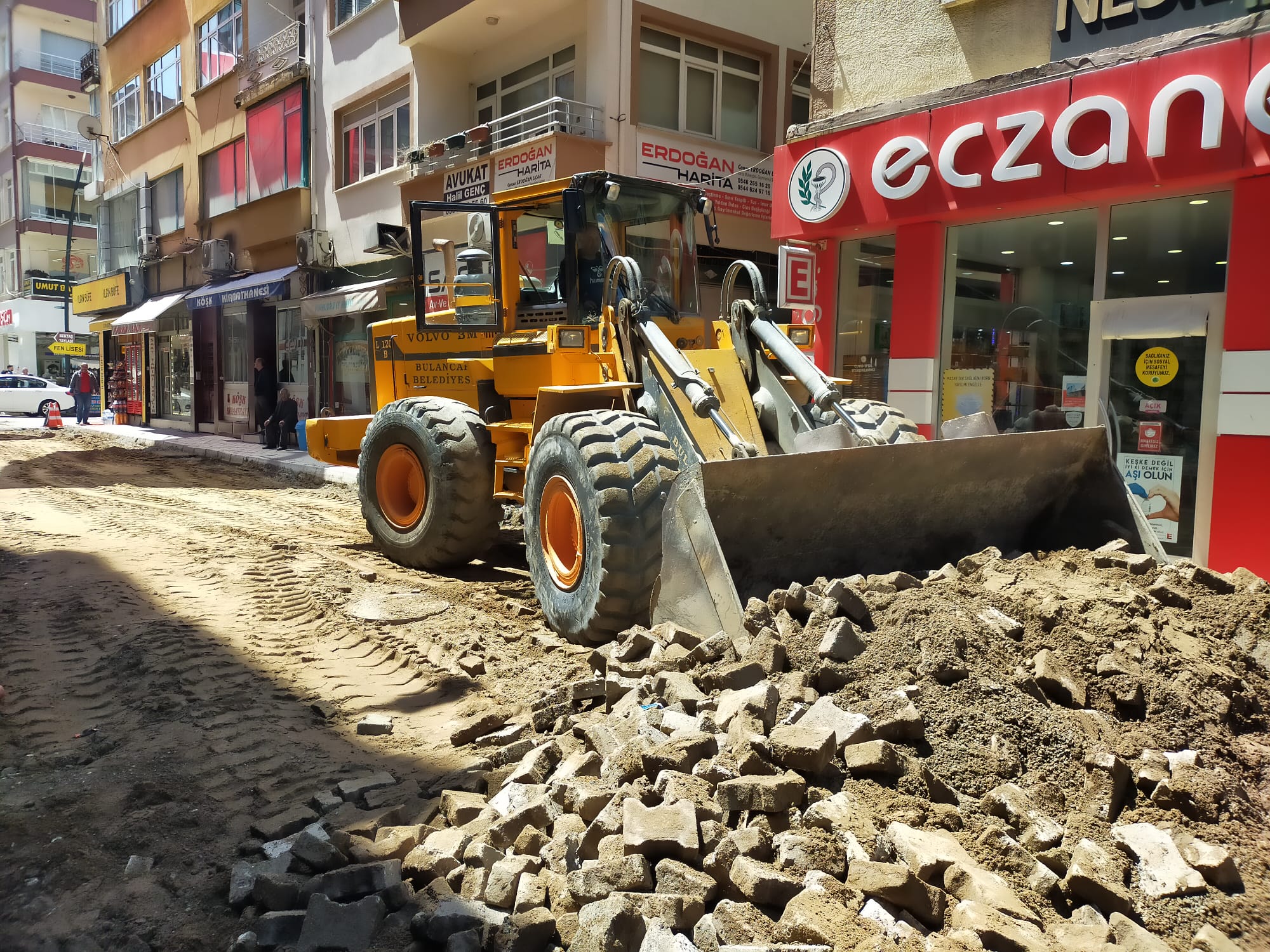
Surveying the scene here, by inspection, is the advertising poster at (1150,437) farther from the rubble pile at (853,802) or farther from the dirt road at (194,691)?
the dirt road at (194,691)

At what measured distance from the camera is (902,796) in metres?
3.31

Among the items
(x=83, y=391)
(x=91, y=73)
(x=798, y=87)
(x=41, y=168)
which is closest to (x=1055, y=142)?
(x=798, y=87)

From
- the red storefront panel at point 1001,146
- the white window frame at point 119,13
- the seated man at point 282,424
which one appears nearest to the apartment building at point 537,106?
the seated man at point 282,424

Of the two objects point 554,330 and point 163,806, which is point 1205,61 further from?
point 163,806

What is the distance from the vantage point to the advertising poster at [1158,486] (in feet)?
28.7

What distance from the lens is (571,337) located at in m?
6.77

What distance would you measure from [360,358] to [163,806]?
691 inches

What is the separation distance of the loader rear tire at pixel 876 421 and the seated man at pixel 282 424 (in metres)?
16.3

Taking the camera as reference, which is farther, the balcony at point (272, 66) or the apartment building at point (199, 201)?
the apartment building at point (199, 201)

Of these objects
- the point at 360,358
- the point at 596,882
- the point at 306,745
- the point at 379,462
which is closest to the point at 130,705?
the point at 306,745

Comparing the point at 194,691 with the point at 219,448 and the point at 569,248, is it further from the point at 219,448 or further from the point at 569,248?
the point at 219,448

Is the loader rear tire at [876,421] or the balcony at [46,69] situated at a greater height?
the balcony at [46,69]

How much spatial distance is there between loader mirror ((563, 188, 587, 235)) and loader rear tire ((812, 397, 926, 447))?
2.19 m

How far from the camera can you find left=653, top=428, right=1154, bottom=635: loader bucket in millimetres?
4871
